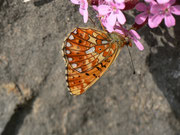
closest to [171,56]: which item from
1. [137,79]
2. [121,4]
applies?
[137,79]

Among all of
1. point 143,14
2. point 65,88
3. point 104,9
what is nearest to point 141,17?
point 143,14

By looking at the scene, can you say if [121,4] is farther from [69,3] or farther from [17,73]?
[17,73]

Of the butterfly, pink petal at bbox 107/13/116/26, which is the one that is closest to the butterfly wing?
the butterfly

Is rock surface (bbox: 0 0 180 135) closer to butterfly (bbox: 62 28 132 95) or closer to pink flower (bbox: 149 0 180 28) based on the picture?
butterfly (bbox: 62 28 132 95)

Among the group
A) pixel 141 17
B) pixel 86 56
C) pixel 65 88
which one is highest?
pixel 141 17

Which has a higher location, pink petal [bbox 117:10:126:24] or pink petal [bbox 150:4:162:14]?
pink petal [bbox 150:4:162:14]

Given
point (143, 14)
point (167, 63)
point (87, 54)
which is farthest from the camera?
point (167, 63)

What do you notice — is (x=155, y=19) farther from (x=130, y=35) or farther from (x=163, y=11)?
(x=130, y=35)
